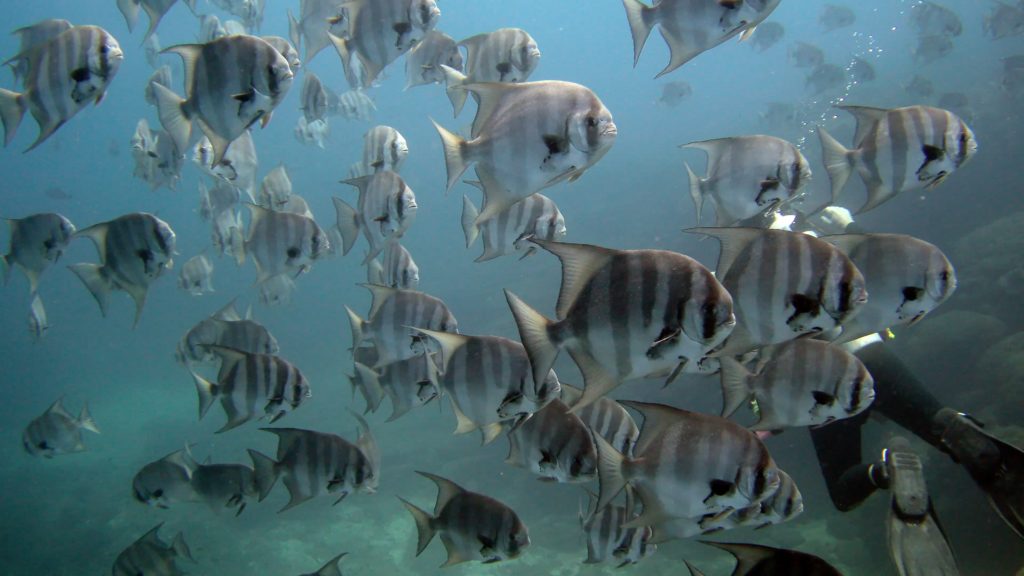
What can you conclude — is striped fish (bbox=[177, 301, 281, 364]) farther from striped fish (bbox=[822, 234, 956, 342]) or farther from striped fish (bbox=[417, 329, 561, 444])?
striped fish (bbox=[822, 234, 956, 342])

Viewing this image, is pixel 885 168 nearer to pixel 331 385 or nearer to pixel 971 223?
pixel 971 223

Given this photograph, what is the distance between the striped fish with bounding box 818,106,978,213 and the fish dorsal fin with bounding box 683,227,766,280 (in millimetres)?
1013

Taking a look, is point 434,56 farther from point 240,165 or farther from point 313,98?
point 240,165

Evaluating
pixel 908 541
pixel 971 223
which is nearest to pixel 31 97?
pixel 908 541

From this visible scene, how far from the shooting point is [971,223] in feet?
48.5

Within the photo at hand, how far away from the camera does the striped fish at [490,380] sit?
271 centimetres

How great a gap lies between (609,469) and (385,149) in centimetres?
343

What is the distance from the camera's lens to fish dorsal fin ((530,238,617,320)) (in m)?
2.00

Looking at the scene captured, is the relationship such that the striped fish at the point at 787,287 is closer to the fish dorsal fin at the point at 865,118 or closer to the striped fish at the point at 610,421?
the striped fish at the point at 610,421

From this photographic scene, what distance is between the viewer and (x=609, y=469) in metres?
2.37

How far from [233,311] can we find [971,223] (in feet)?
58.4

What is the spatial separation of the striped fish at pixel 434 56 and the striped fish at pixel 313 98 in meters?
1.44

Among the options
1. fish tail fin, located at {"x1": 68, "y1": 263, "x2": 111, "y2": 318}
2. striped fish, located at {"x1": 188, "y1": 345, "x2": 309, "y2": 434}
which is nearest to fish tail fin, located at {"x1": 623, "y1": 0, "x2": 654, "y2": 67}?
striped fish, located at {"x1": 188, "y1": 345, "x2": 309, "y2": 434}

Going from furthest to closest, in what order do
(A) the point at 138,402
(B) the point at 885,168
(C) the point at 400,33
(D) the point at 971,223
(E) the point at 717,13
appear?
(A) the point at 138,402 → (D) the point at 971,223 → (C) the point at 400,33 → (B) the point at 885,168 → (E) the point at 717,13
